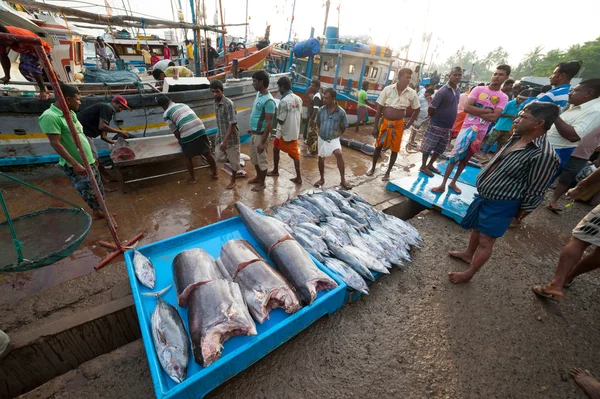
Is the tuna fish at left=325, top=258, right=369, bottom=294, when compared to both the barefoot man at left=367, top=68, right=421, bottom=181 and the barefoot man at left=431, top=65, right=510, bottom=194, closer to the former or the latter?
the barefoot man at left=431, top=65, right=510, bottom=194

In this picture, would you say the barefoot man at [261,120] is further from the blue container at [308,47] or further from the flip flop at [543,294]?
the blue container at [308,47]

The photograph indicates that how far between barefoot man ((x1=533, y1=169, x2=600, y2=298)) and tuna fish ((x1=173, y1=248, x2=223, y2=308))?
398cm

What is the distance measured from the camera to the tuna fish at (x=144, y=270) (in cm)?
233

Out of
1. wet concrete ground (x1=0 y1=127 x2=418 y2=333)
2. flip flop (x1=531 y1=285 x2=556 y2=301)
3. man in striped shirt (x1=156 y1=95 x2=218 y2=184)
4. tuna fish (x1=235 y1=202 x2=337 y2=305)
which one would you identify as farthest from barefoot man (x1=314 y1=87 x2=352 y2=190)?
flip flop (x1=531 y1=285 x2=556 y2=301)

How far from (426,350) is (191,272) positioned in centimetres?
243

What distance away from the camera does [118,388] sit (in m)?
2.00

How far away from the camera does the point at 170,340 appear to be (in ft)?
6.09

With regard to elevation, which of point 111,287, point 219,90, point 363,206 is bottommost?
point 111,287

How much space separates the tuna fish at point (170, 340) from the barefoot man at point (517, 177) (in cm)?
329

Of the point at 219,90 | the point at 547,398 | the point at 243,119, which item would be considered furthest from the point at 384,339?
the point at 243,119

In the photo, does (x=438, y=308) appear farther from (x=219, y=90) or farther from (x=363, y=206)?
(x=219, y=90)

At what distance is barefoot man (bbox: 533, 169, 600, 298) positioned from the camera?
8.81ft

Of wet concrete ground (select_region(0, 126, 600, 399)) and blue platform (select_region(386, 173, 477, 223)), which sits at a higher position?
blue platform (select_region(386, 173, 477, 223))

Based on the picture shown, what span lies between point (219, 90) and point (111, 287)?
3.84 meters
